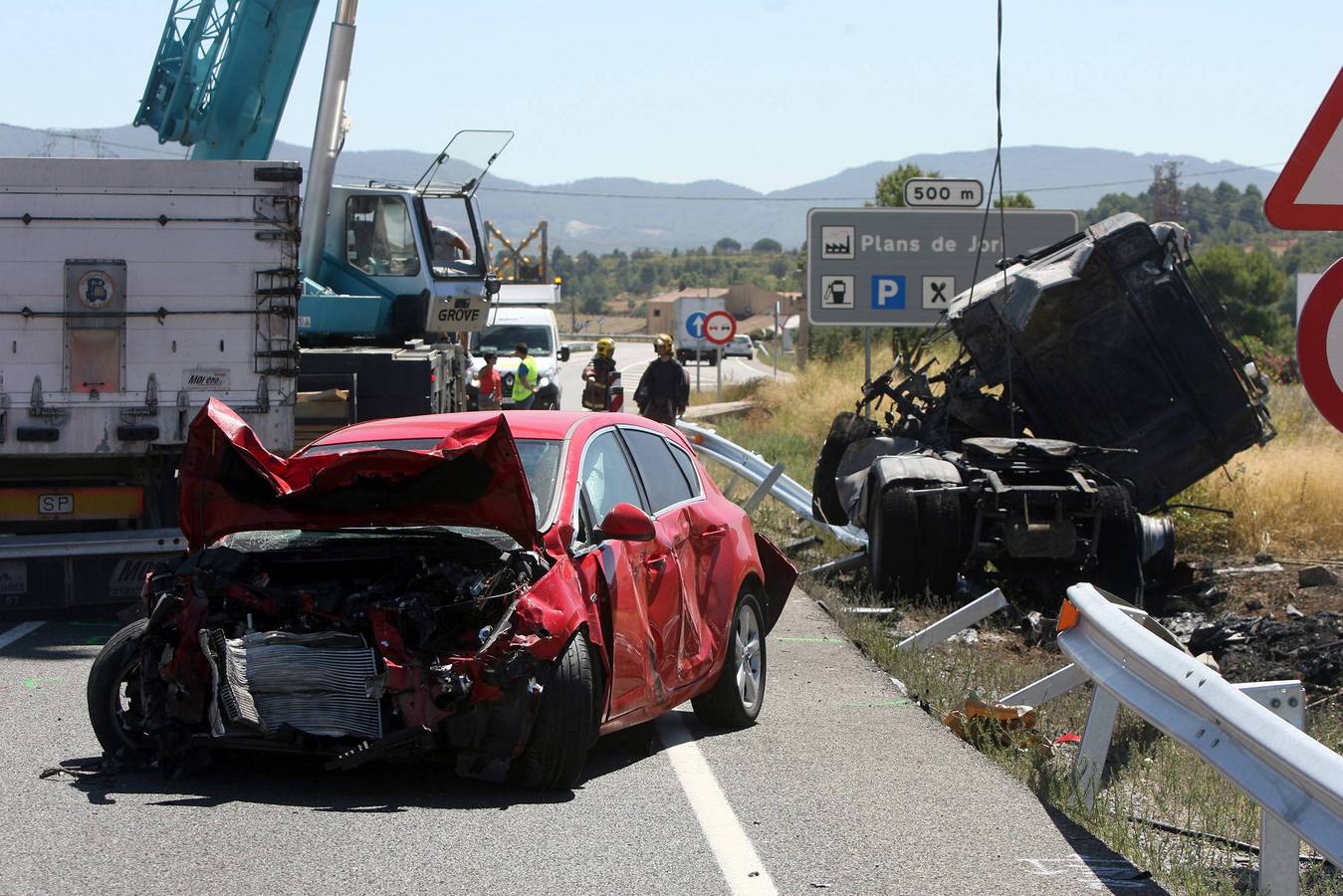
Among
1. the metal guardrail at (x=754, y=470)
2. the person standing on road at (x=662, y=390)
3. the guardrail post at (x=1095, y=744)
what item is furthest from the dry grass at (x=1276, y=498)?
the guardrail post at (x=1095, y=744)

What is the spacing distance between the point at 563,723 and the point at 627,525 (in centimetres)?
85

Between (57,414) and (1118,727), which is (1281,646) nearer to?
(1118,727)

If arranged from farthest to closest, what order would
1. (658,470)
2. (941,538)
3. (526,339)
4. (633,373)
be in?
1. (633,373)
2. (526,339)
3. (941,538)
4. (658,470)

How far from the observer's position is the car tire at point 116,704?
6.81 m

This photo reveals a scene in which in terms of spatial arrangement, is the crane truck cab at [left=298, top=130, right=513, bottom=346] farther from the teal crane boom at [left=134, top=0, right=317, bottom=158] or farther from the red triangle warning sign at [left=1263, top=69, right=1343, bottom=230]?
the red triangle warning sign at [left=1263, top=69, right=1343, bottom=230]

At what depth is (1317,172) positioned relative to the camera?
4887 millimetres

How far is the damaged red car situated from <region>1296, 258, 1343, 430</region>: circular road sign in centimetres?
290

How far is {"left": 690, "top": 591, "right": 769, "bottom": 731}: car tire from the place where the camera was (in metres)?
8.15

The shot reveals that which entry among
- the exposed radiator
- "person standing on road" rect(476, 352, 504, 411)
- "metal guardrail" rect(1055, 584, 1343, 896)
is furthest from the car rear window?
"person standing on road" rect(476, 352, 504, 411)

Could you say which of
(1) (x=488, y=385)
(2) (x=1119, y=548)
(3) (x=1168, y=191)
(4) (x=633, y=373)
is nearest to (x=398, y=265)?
(1) (x=488, y=385)

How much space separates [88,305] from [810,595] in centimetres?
580

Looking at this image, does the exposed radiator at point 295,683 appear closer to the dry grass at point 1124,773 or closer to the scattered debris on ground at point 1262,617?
the dry grass at point 1124,773

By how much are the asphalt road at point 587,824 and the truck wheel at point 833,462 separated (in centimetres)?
726

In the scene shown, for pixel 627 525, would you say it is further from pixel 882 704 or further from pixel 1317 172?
pixel 1317 172
